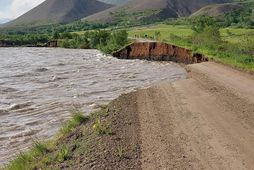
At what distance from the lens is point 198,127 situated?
18.0 m

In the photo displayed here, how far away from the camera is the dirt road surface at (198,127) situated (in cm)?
1384

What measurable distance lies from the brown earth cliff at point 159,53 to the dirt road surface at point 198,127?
35971mm

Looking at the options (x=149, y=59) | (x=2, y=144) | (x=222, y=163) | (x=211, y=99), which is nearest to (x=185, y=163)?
(x=222, y=163)

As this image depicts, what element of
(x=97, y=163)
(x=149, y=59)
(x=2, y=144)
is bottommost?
(x=149, y=59)

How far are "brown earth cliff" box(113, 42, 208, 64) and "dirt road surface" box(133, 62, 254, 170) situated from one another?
1416 inches

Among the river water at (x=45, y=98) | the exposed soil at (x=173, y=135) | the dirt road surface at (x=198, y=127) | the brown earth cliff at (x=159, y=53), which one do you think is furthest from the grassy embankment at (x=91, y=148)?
the brown earth cliff at (x=159, y=53)

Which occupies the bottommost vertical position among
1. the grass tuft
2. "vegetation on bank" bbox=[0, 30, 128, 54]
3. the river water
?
"vegetation on bank" bbox=[0, 30, 128, 54]

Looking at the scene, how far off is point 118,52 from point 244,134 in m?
66.0

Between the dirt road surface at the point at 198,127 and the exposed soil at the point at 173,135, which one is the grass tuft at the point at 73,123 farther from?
the dirt road surface at the point at 198,127

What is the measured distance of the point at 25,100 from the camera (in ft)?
107

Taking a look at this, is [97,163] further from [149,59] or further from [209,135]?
[149,59]

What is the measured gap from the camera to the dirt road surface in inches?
545

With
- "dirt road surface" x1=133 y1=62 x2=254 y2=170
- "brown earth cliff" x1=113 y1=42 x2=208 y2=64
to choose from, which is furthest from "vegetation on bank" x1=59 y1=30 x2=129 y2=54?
"dirt road surface" x1=133 y1=62 x2=254 y2=170

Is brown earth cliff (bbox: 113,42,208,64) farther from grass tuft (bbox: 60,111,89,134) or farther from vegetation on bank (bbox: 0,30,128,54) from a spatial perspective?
grass tuft (bbox: 60,111,89,134)
